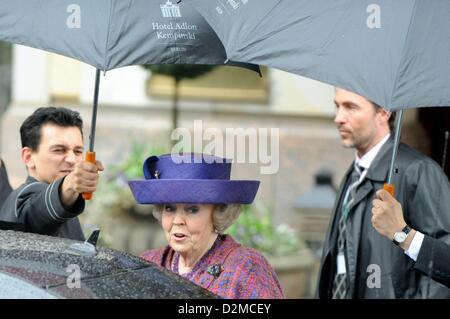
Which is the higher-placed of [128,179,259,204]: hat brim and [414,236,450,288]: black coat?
[128,179,259,204]: hat brim

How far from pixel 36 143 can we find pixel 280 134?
21.4ft

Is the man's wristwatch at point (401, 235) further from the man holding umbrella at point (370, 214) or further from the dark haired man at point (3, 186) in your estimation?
the dark haired man at point (3, 186)

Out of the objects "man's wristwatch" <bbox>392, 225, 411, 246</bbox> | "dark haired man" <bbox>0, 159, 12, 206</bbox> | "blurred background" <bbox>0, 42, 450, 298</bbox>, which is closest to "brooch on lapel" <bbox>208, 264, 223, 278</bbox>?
"man's wristwatch" <bbox>392, 225, 411, 246</bbox>

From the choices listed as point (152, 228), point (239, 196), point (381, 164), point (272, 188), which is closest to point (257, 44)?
point (239, 196)

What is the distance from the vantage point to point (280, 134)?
38.4 ft

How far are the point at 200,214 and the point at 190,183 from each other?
6.1 inches

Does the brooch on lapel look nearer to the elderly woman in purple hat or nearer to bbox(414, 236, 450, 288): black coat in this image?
the elderly woman in purple hat

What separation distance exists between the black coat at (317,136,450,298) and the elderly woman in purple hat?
3.42 ft

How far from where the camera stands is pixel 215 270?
4367 millimetres

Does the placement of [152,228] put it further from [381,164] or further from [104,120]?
[381,164]

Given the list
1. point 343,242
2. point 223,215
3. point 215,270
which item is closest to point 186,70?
point 343,242

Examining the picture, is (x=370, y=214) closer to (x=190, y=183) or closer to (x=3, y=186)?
(x=190, y=183)

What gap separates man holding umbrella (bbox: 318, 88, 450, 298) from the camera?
529cm
